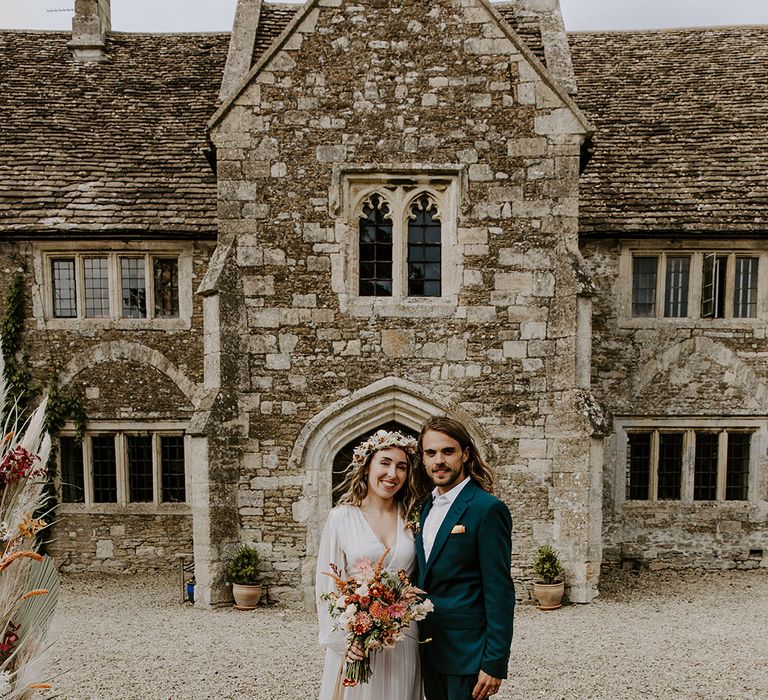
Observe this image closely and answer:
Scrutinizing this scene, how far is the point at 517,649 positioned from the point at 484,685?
4.17 metres

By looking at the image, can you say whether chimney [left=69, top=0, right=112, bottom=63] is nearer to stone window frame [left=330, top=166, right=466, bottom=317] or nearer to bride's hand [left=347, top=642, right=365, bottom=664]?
stone window frame [left=330, top=166, right=466, bottom=317]

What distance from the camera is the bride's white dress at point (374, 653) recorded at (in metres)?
3.59

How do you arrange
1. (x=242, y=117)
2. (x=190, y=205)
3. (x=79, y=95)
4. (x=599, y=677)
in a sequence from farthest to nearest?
(x=79, y=95)
(x=190, y=205)
(x=242, y=117)
(x=599, y=677)

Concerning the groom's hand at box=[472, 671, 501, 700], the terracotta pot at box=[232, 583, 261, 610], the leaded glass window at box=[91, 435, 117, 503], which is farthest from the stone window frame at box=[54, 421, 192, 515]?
the groom's hand at box=[472, 671, 501, 700]

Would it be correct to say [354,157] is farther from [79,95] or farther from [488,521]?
[79,95]

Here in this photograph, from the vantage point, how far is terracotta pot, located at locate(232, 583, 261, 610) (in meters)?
8.15

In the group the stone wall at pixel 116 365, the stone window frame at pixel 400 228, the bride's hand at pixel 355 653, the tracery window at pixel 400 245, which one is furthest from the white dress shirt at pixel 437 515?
the stone wall at pixel 116 365

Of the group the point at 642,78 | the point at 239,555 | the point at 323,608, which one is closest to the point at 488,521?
the point at 323,608

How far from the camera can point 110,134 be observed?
11266 millimetres

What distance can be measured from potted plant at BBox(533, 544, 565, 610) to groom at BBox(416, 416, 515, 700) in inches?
202

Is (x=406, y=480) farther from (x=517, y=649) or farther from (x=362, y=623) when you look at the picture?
(x=517, y=649)

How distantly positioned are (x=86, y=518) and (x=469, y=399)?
24.6 ft

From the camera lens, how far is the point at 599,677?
6.30 metres

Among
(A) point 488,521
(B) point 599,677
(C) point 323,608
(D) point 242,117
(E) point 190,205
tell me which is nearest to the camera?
(A) point 488,521
